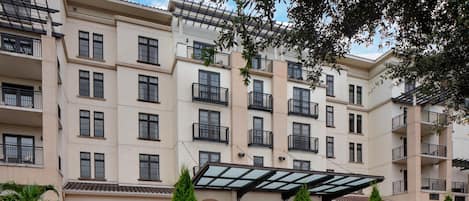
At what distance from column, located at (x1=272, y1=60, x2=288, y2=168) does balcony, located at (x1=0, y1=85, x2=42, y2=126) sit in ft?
36.9

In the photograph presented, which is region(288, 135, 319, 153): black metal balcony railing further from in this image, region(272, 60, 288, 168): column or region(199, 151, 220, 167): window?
region(199, 151, 220, 167): window

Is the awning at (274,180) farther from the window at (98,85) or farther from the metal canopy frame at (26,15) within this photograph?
the metal canopy frame at (26,15)

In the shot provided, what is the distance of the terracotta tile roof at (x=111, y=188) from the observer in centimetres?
1839

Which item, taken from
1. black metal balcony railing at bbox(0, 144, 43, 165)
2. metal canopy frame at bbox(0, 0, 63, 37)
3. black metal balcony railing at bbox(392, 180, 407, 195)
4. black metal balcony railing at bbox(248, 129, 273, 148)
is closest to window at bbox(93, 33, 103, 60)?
metal canopy frame at bbox(0, 0, 63, 37)

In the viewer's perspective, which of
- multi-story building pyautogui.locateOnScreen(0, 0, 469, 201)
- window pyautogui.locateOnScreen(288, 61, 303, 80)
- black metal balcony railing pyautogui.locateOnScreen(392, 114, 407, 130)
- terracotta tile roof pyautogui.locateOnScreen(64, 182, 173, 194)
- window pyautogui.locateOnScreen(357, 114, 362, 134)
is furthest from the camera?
window pyautogui.locateOnScreen(357, 114, 362, 134)

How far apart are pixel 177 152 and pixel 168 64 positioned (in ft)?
14.9

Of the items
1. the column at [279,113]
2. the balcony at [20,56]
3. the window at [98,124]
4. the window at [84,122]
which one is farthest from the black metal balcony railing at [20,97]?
the column at [279,113]

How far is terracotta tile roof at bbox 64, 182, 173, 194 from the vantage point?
60.3 ft

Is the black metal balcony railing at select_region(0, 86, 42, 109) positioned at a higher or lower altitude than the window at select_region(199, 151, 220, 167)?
higher

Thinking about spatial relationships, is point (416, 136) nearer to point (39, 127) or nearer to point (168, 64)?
point (168, 64)

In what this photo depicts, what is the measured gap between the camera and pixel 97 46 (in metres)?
21.0

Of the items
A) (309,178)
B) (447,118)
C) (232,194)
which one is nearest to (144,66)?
(232,194)

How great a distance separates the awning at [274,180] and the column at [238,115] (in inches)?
87.3

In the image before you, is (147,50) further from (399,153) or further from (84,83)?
(399,153)
